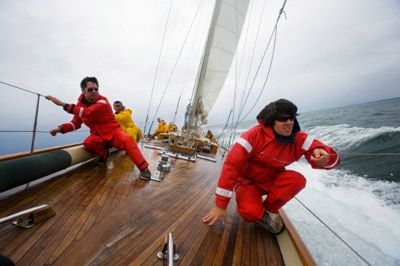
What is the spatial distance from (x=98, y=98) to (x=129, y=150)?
2.59ft

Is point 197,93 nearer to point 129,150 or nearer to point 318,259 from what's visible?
point 129,150

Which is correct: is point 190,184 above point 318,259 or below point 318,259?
above

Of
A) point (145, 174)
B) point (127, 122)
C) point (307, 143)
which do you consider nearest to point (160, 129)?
point (127, 122)

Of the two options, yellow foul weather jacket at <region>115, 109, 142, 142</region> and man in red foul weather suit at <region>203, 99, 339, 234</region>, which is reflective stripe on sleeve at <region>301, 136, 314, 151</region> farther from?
yellow foul weather jacket at <region>115, 109, 142, 142</region>

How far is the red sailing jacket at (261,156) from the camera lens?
49.5 inches

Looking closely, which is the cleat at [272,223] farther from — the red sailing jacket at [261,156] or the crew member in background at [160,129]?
the crew member in background at [160,129]

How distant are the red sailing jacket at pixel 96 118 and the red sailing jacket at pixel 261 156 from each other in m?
1.71

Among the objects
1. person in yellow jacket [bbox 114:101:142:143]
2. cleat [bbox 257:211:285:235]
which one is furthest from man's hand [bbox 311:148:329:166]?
person in yellow jacket [bbox 114:101:142:143]

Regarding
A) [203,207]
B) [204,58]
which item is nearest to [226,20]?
[204,58]

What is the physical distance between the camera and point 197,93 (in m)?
4.97

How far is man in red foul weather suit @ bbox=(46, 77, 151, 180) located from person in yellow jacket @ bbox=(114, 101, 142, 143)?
1058 mm

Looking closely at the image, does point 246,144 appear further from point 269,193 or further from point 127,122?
point 127,122

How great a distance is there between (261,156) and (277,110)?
39cm

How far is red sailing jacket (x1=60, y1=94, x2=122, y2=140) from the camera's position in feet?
6.73
